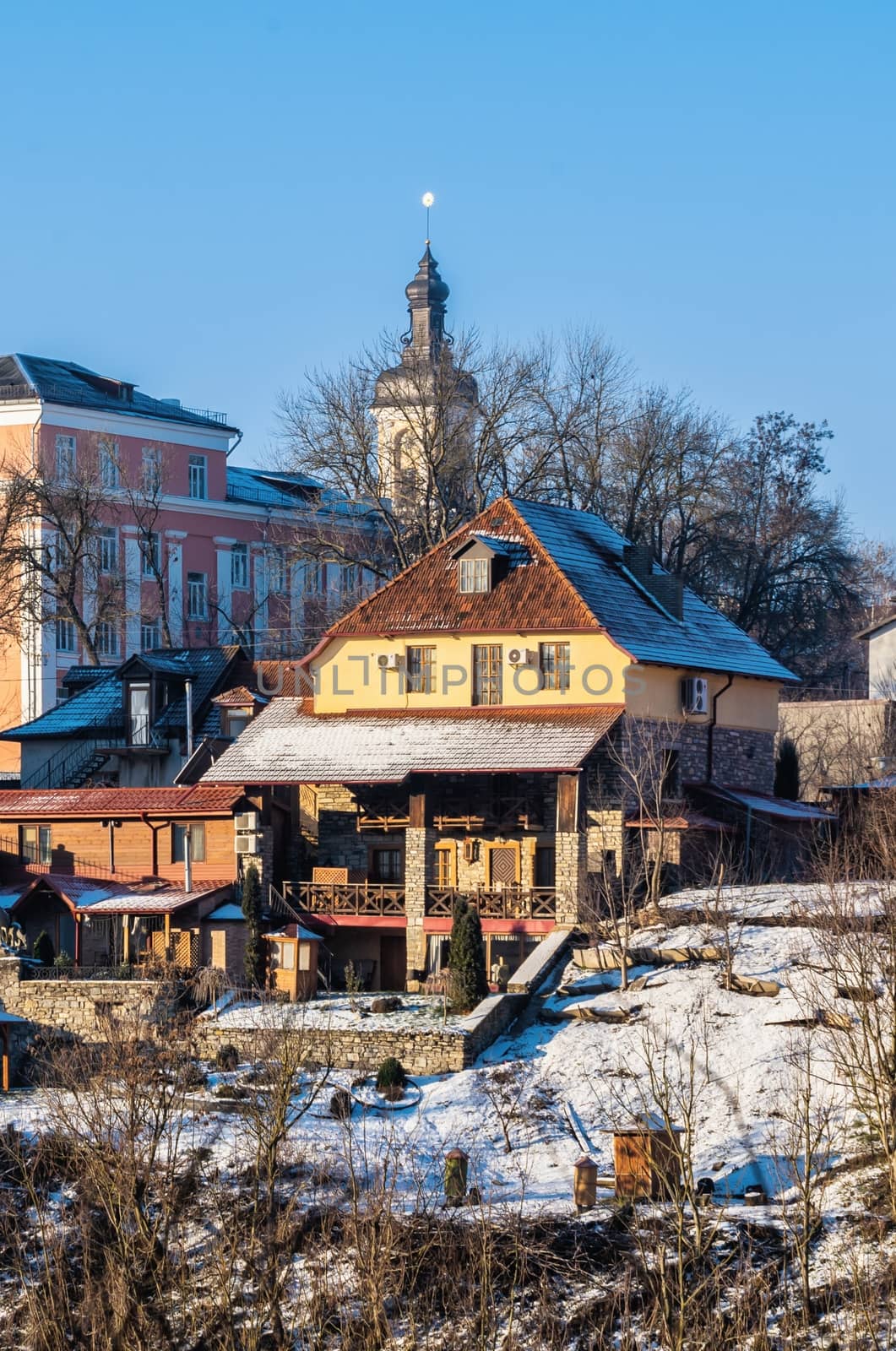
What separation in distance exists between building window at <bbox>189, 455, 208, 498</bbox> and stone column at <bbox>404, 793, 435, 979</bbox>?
31.5m

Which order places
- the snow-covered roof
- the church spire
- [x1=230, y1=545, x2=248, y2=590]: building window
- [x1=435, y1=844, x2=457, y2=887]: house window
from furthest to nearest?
the church spire, [x1=230, y1=545, x2=248, y2=590]: building window, [x1=435, y1=844, x2=457, y2=887]: house window, the snow-covered roof

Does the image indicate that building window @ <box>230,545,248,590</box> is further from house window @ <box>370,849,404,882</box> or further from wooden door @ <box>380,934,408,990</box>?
wooden door @ <box>380,934,408,990</box>

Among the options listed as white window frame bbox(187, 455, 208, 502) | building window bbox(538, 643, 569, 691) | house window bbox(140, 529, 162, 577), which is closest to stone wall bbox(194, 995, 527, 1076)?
building window bbox(538, 643, 569, 691)

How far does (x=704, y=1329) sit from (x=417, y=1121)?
8978 millimetres

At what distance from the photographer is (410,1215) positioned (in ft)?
95.8

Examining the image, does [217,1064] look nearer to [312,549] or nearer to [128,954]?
[128,954]

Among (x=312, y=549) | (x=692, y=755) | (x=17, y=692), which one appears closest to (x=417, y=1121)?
(x=692, y=755)

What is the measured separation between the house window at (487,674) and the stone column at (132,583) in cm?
2520

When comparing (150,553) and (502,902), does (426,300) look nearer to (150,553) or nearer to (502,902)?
(150,553)

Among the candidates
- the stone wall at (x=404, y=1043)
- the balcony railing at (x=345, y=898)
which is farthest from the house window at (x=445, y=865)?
the stone wall at (x=404, y=1043)

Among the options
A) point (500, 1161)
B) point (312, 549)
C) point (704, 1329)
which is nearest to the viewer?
point (704, 1329)

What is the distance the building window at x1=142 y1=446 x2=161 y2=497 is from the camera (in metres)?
68.6

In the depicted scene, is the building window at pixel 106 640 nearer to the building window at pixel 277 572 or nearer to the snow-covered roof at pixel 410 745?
the building window at pixel 277 572

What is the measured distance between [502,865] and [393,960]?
2.94 metres
